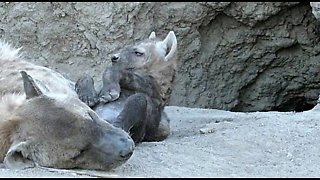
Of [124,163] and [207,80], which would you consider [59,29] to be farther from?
[124,163]


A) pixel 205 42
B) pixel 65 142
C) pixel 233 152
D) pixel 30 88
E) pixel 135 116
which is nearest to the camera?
pixel 65 142

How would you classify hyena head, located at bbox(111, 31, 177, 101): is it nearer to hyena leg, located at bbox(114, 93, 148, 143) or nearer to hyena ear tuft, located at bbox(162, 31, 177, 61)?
hyena ear tuft, located at bbox(162, 31, 177, 61)

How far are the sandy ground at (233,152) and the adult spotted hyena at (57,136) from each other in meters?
0.06

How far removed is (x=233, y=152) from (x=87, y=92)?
799 mm

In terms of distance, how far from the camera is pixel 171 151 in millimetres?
3729

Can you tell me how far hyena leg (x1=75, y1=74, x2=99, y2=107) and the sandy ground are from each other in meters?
0.32

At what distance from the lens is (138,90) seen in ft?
13.9

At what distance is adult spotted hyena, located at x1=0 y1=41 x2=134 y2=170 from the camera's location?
125 inches

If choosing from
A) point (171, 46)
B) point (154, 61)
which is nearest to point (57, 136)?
point (154, 61)

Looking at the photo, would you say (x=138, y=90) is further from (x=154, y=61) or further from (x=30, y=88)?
(x=30, y=88)

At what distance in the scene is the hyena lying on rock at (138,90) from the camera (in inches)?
154

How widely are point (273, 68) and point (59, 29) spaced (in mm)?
1835

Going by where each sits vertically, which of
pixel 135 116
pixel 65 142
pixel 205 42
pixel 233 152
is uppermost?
pixel 65 142

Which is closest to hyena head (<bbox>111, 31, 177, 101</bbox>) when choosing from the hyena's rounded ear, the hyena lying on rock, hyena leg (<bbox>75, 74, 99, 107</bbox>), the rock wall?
the hyena lying on rock
